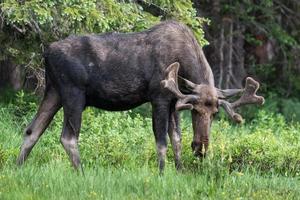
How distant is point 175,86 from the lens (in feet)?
35.6

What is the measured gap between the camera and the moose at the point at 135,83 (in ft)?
36.3

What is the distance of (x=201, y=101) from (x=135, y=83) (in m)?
0.94

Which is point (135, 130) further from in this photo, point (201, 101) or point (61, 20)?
point (201, 101)

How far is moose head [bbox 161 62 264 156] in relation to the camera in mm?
10812

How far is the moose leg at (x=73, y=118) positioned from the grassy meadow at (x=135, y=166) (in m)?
0.18

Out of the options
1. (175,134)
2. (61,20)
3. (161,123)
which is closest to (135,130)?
(61,20)

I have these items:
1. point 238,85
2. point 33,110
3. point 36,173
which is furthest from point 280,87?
point 36,173

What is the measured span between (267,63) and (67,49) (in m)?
13.8

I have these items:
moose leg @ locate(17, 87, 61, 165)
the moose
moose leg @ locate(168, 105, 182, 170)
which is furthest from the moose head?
moose leg @ locate(17, 87, 61, 165)

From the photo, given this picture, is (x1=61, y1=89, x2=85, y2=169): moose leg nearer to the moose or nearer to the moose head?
the moose

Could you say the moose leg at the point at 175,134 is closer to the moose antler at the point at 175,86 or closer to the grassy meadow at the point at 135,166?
the grassy meadow at the point at 135,166

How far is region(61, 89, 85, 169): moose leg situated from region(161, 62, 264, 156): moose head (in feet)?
3.87

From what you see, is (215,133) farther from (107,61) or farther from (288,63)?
(288,63)

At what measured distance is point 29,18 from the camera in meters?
12.8
